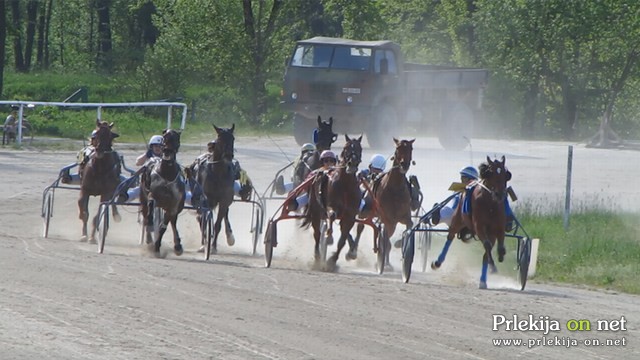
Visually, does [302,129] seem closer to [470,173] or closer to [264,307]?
[470,173]

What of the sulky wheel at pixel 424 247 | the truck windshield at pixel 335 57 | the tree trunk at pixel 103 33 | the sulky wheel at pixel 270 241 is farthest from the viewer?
the tree trunk at pixel 103 33

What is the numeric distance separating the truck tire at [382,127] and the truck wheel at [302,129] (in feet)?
5.49

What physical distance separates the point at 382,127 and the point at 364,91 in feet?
3.27

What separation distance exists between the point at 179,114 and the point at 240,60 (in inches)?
113

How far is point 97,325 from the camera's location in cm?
1023

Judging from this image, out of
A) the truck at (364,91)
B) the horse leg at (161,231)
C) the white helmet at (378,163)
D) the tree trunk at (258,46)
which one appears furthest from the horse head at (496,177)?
the tree trunk at (258,46)

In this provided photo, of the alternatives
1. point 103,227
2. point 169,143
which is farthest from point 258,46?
point 169,143

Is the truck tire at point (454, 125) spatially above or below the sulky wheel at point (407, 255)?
above

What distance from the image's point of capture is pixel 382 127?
105 feet

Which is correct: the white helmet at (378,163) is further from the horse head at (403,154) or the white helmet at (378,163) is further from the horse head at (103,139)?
the horse head at (103,139)

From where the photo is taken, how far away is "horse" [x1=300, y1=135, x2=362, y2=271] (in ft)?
51.0

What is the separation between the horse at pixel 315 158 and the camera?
717 inches

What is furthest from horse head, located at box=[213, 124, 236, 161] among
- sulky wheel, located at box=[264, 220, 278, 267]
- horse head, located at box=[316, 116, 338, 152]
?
sulky wheel, located at box=[264, 220, 278, 267]

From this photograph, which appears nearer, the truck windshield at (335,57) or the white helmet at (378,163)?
the white helmet at (378,163)
